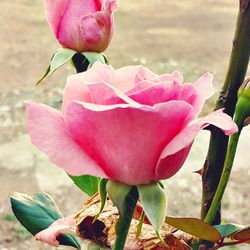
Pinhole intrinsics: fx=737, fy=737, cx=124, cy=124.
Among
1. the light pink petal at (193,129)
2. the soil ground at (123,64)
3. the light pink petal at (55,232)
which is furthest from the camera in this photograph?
the soil ground at (123,64)

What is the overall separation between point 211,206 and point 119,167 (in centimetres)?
10

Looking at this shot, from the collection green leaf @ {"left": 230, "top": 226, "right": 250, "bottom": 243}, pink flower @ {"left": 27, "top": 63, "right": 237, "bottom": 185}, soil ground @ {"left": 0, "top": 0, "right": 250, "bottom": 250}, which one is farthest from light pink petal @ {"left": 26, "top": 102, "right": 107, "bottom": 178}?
soil ground @ {"left": 0, "top": 0, "right": 250, "bottom": 250}

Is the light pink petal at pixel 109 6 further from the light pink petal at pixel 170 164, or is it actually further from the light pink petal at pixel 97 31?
the light pink petal at pixel 170 164

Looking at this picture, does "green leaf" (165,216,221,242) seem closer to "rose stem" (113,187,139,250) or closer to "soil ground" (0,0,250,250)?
"rose stem" (113,187,139,250)

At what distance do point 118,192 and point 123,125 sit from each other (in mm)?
33

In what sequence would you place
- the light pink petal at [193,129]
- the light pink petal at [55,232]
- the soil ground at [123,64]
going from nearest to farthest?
the light pink petal at [193,129] < the light pink petal at [55,232] < the soil ground at [123,64]

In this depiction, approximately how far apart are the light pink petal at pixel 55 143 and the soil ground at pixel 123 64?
3.98 ft

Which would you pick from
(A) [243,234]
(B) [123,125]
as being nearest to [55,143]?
(B) [123,125]

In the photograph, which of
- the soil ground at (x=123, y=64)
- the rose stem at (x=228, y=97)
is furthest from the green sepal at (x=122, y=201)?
the soil ground at (x=123, y=64)

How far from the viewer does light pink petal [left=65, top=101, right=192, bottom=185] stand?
0.32 metres

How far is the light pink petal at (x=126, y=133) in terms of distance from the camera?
1.05 feet

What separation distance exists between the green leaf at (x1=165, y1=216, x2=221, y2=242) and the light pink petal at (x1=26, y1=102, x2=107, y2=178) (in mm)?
77

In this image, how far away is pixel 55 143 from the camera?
33cm

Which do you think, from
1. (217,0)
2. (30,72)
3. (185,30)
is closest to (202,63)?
(185,30)
